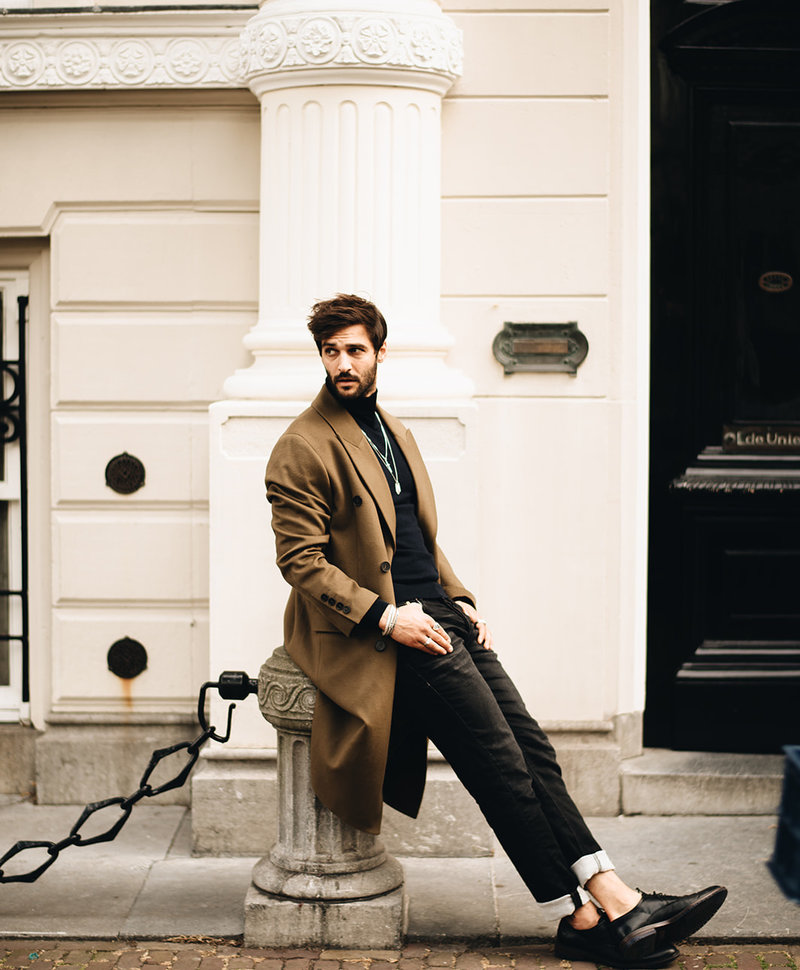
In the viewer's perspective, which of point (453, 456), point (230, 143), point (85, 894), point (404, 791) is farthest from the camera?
point (230, 143)

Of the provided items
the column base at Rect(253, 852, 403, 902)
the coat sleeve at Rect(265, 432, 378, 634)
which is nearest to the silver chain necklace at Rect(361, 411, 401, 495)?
the coat sleeve at Rect(265, 432, 378, 634)

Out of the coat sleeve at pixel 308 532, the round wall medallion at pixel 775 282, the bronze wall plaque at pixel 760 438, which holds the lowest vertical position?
the coat sleeve at pixel 308 532

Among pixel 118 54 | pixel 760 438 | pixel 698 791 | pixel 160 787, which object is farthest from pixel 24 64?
pixel 698 791

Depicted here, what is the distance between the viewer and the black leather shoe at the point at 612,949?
418 cm

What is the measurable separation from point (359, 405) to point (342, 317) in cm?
A: 31

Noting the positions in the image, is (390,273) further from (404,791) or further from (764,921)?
(764,921)

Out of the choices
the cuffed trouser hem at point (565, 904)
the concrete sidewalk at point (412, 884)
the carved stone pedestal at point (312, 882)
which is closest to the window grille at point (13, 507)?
the concrete sidewalk at point (412, 884)

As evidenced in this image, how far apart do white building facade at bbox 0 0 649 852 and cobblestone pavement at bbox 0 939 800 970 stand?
858mm

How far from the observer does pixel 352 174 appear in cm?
528

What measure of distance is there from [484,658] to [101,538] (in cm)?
206

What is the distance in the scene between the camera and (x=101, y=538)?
5.75 metres

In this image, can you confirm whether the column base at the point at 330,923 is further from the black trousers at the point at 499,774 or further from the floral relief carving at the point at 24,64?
the floral relief carving at the point at 24,64

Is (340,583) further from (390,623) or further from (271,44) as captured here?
(271,44)

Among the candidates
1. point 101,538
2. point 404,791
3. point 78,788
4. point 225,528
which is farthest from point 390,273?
point 78,788
